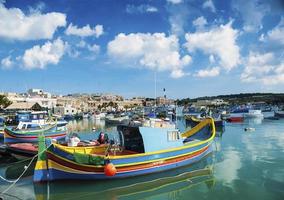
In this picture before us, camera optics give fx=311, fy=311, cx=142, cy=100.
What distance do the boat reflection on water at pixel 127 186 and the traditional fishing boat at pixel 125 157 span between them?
0.35 metres

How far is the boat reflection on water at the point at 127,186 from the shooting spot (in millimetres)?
15391

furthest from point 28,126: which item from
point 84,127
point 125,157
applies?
point 125,157

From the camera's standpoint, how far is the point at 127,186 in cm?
1662

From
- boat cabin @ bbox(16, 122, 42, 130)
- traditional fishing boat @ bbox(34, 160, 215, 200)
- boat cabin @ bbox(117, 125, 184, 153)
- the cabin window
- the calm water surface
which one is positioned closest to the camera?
the calm water surface

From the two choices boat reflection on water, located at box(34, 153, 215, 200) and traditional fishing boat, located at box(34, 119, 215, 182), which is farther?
traditional fishing boat, located at box(34, 119, 215, 182)

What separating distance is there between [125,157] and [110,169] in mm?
1241

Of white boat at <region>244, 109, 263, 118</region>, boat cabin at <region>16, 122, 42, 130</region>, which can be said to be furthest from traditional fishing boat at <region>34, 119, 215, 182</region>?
white boat at <region>244, 109, 263, 118</region>

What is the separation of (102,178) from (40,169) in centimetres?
339

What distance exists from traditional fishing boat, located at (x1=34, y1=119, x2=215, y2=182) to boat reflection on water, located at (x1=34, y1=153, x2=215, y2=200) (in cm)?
35

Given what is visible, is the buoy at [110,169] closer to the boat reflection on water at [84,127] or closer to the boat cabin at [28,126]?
the boat cabin at [28,126]

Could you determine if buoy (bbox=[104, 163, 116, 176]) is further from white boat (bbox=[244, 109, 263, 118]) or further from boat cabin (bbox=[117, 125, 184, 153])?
white boat (bbox=[244, 109, 263, 118])

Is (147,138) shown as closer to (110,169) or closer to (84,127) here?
(110,169)

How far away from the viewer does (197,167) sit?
821 inches

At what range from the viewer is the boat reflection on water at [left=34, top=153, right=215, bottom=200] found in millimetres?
15391
